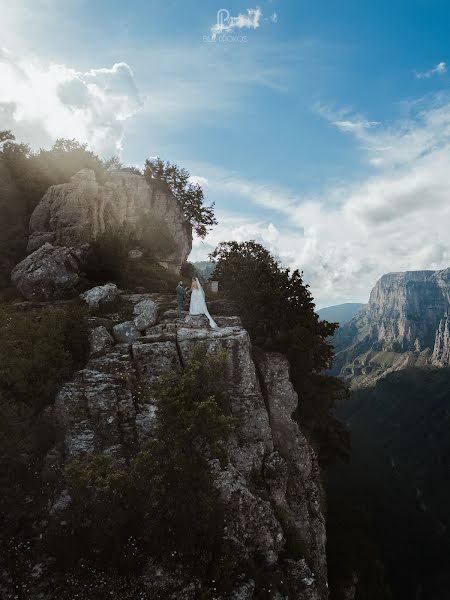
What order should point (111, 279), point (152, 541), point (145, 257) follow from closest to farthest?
point (152, 541)
point (111, 279)
point (145, 257)

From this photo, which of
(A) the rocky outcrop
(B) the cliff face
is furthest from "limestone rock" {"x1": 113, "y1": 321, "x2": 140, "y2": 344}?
(A) the rocky outcrop

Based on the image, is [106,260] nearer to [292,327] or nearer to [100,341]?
[100,341]

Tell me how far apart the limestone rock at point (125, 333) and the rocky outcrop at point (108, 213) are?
14602 millimetres

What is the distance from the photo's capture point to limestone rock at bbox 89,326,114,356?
19.5m

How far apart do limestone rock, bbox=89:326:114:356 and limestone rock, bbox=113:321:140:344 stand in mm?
699

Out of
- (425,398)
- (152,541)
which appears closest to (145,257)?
(152,541)

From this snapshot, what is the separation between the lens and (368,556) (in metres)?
31.4

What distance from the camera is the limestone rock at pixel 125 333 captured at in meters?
21.2

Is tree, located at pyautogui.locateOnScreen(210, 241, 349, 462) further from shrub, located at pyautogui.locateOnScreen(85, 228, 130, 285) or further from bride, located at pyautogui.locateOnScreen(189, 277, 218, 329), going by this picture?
shrub, located at pyautogui.locateOnScreen(85, 228, 130, 285)

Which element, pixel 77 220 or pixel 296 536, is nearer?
pixel 296 536

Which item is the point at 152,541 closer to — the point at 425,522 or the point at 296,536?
the point at 296,536

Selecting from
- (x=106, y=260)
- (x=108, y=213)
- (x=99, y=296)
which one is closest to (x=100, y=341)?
(x=99, y=296)

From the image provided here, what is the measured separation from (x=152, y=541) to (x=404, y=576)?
220 ft

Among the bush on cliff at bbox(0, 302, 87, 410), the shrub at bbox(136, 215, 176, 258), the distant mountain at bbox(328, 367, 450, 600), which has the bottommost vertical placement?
the distant mountain at bbox(328, 367, 450, 600)
